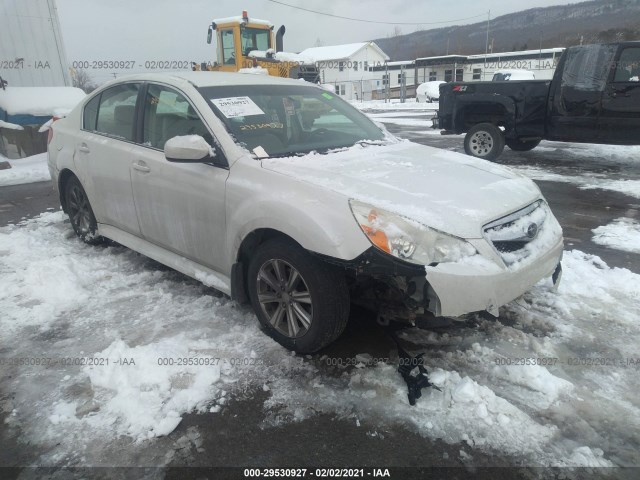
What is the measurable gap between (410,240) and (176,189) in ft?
6.06

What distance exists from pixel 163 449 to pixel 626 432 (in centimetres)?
228

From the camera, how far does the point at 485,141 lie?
30.5 ft

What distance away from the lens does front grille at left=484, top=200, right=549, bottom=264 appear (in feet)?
8.76

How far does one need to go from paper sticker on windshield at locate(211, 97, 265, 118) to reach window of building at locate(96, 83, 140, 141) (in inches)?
40.7

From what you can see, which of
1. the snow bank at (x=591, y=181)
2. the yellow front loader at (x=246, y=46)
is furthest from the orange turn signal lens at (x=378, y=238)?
the yellow front loader at (x=246, y=46)

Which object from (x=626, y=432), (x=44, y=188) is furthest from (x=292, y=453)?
(x=44, y=188)

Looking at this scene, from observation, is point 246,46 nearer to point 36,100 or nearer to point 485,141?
point 36,100

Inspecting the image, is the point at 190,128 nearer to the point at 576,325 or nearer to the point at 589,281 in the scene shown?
the point at 576,325

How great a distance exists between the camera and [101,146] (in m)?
4.25

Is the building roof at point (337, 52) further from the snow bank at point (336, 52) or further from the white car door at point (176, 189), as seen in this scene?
the white car door at point (176, 189)

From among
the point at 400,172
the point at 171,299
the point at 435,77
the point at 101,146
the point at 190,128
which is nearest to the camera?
the point at 400,172

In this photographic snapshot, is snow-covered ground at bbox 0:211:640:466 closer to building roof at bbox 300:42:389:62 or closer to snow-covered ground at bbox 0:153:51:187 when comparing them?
snow-covered ground at bbox 0:153:51:187

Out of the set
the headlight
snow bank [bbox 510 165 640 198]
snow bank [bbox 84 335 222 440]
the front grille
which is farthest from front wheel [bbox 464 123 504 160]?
snow bank [bbox 84 335 222 440]

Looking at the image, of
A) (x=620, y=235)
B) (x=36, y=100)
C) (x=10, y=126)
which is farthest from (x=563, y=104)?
(x=10, y=126)
